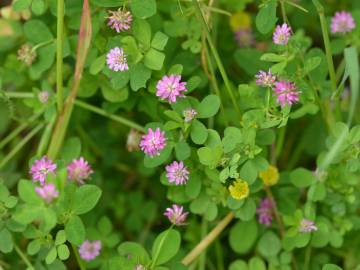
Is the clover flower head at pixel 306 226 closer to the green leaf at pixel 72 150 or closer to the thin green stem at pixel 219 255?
the thin green stem at pixel 219 255

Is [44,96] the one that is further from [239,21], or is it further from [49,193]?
[239,21]

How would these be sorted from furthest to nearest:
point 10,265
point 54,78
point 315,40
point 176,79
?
1. point 315,40
2. point 54,78
3. point 10,265
4. point 176,79

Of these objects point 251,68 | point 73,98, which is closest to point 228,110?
point 251,68

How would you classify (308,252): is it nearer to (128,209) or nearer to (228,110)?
(228,110)

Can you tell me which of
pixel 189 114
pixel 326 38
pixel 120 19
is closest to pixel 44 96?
pixel 120 19

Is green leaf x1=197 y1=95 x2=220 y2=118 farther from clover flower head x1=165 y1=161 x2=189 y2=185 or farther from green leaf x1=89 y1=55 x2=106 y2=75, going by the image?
green leaf x1=89 y1=55 x2=106 y2=75

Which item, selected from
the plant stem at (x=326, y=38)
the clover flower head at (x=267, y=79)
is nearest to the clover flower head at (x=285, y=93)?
the clover flower head at (x=267, y=79)

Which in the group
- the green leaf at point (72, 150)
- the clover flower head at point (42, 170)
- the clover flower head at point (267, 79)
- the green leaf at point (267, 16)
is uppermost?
the green leaf at point (267, 16)
